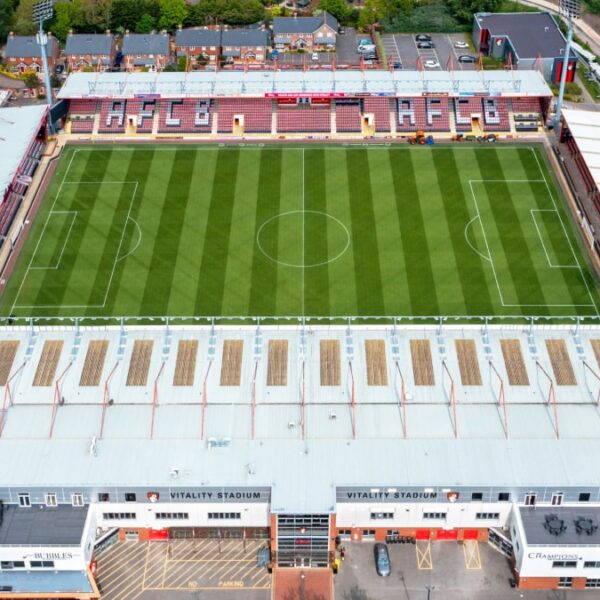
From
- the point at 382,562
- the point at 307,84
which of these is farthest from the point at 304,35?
the point at 382,562

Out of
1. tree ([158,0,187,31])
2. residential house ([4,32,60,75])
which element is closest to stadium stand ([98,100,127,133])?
residential house ([4,32,60,75])

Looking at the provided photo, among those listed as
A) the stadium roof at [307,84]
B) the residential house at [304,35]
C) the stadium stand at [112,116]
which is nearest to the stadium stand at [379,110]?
the stadium roof at [307,84]

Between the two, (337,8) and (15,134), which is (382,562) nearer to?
(15,134)

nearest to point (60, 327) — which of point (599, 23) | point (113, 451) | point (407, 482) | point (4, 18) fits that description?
point (113, 451)

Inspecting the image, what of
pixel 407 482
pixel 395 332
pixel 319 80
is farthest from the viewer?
pixel 319 80

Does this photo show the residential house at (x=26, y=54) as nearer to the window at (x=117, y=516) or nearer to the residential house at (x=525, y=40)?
the residential house at (x=525, y=40)

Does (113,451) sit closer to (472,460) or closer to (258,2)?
(472,460)
